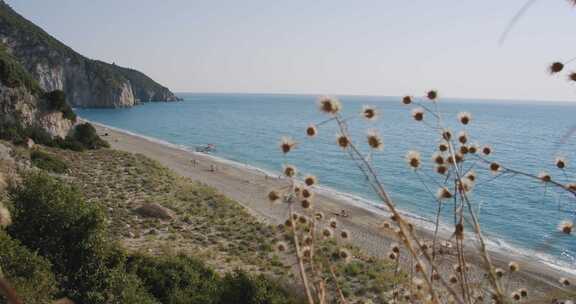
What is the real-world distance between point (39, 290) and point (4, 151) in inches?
754

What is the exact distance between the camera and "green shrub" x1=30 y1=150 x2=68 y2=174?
80.2 feet

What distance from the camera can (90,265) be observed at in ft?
32.6

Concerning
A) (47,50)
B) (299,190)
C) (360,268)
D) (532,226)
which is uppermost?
(47,50)

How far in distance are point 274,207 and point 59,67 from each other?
8952 cm

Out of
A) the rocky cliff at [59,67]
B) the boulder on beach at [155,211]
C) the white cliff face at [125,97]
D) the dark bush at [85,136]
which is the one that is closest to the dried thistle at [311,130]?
the boulder on beach at [155,211]

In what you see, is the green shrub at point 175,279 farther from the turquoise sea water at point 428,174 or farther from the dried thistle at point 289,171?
the dried thistle at point 289,171

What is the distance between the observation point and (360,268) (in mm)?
16047

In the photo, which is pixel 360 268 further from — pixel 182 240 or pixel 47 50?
pixel 47 50

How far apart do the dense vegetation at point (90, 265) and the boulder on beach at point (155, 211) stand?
8.87 meters

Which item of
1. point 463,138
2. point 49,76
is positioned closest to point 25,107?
point 463,138

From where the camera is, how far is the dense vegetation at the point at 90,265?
9.38 metres

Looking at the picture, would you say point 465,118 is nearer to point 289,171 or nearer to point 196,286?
point 289,171

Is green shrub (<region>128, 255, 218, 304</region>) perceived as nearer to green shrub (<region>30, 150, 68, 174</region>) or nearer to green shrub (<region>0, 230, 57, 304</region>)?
green shrub (<region>0, 230, 57, 304</region>)

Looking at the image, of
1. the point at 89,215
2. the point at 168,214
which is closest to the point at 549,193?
the point at 168,214
